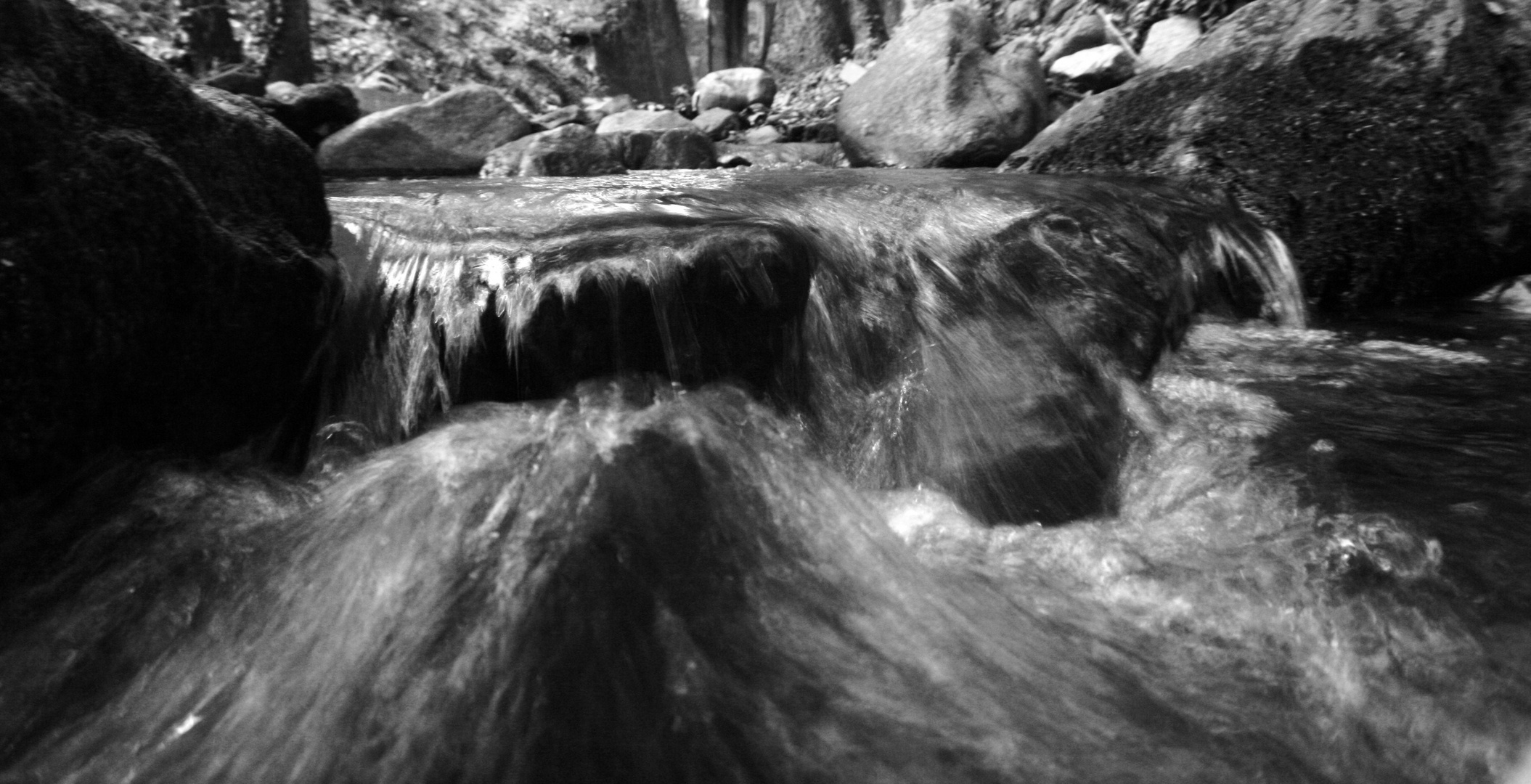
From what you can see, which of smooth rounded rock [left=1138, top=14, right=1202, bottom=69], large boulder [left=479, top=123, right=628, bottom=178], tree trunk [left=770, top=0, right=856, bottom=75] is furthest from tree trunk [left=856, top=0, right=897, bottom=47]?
large boulder [left=479, top=123, right=628, bottom=178]

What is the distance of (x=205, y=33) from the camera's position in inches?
356

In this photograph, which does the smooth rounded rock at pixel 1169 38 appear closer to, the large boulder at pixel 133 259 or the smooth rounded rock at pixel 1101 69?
the smooth rounded rock at pixel 1101 69

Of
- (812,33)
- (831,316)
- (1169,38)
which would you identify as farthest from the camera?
(812,33)

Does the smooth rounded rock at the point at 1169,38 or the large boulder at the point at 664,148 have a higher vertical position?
the smooth rounded rock at the point at 1169,38

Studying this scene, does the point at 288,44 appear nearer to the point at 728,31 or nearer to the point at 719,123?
the point at 719,123

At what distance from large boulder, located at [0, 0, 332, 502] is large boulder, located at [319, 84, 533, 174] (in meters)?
4.70

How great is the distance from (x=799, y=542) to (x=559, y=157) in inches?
231

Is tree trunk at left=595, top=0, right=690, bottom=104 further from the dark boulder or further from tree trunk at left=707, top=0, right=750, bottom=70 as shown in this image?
the dark boulder

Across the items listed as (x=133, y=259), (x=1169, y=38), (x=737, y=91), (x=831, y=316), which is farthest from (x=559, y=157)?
(x=133, y=259)

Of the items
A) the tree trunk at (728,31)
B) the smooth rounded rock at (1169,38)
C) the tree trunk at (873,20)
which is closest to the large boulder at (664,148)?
the smooth rounded rock at (1169,38)

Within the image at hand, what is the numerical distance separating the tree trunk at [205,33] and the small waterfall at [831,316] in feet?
21.5

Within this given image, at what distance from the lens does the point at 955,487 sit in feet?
8.96

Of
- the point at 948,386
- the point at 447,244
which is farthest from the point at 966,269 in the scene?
the point at 447,244

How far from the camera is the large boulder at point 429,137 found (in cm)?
736
